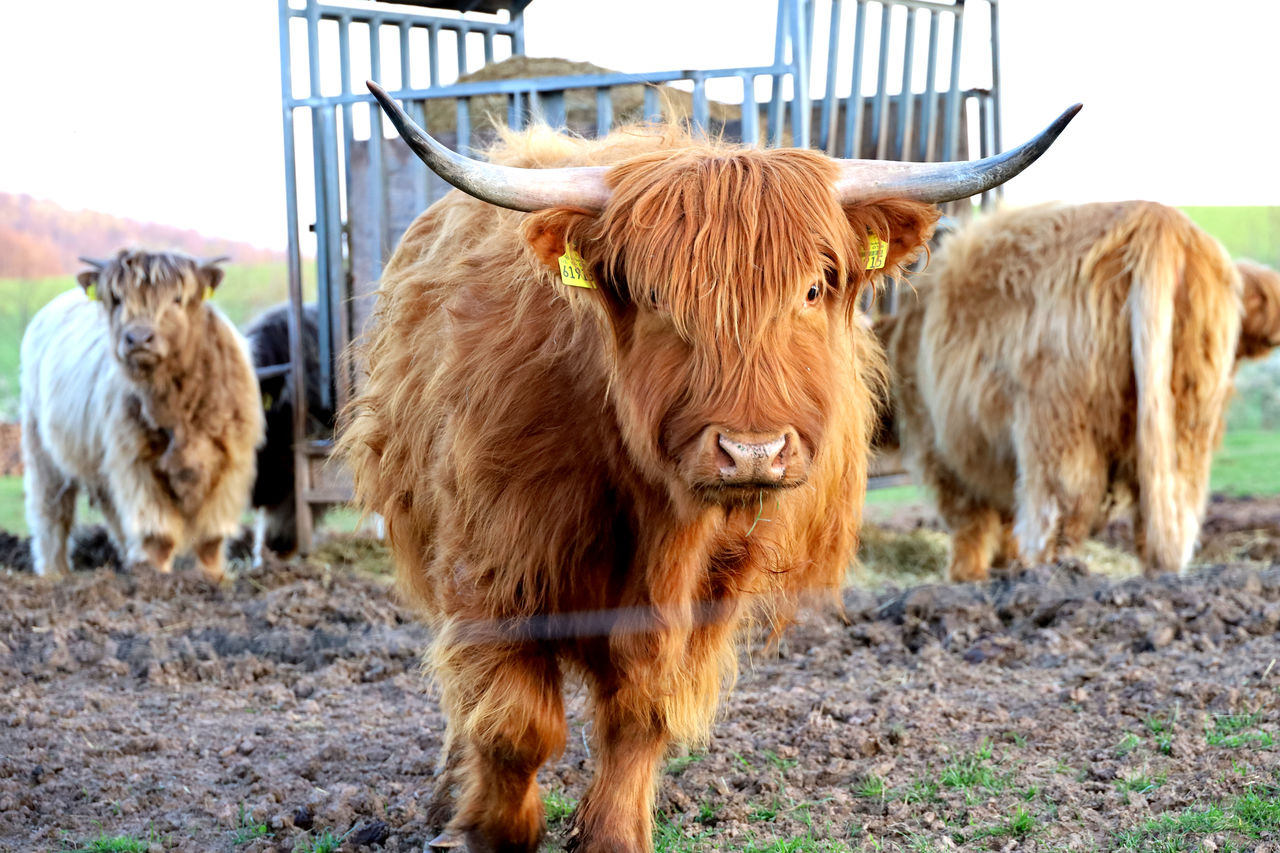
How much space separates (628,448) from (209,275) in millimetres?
4816

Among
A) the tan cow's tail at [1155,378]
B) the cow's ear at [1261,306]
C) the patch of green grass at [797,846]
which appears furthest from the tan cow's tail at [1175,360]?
the patch of green grass at [797,846]

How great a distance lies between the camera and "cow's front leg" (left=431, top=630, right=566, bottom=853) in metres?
2.57

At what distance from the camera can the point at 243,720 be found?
3.79 metres

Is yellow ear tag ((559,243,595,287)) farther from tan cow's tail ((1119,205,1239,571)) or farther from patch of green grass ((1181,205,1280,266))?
patch of green grass ((1181,205,1280,266))

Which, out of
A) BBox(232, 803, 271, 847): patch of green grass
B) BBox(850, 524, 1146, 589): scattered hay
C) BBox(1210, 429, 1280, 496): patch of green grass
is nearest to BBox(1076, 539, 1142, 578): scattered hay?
BBox(850, 524, 1146, 589): scattered hay

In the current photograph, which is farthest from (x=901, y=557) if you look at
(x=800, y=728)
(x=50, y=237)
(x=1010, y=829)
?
(x=50, y=237)

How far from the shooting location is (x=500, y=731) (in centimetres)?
258

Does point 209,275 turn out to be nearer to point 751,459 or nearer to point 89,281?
point 89,281

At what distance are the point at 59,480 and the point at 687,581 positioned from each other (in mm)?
5799

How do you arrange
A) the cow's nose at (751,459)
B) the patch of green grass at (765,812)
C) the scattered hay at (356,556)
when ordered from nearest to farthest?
the cow's nose at (751,459) < the patch of green grass at (765,812) < the scattered hay at (356,556)

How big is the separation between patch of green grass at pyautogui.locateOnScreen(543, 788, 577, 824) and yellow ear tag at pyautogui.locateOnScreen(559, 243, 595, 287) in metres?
1.38

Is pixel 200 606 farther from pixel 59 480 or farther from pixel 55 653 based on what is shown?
pixel 59 480

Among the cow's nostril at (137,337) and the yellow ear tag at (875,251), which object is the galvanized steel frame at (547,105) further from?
the yellow ear tag at (875,251)

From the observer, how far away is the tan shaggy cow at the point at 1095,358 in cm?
524
